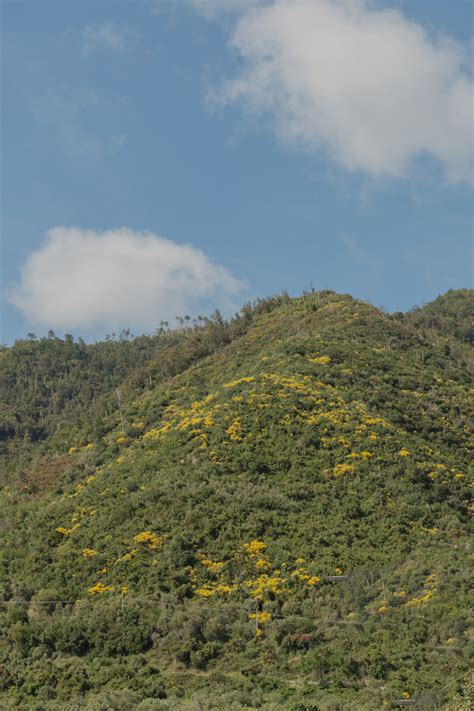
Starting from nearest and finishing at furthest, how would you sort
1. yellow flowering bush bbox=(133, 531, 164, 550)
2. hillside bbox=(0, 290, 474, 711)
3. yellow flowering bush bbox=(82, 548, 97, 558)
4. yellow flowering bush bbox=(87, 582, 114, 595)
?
1. hillside bbox=(0, 290, 474, 711)
2. yellow flowering bush bbox=(87, 582, 114, 595)
3. yellow flowering bush bbox=(133, 531, 164, 550)
4. yellow flowering bush bbox=(82, 548, 97, 558)

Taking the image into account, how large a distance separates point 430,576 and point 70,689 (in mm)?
21483

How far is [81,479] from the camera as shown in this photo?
232 feet

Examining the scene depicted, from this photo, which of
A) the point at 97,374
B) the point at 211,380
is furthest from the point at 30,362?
the point at 211,380

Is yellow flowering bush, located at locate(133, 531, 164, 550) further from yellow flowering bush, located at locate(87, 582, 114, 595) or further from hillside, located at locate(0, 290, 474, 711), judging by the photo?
yellow flowering bush, located at locate(87, 582, 114, 595)

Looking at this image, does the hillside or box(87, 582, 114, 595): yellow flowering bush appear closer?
the hillside

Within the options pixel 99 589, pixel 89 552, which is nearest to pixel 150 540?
pixel 89 552

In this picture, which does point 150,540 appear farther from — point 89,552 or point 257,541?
point 257,541

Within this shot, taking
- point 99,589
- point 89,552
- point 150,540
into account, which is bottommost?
point 99,589

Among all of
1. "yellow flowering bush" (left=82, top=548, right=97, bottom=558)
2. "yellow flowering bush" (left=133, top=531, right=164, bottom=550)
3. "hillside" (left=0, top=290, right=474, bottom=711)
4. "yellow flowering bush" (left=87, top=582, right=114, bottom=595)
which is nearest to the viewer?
"hillside" (left=0, top=290, right=474, bottom=711)

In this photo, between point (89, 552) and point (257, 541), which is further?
point (89, 552)

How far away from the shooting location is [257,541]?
52.0 m

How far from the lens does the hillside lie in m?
39.2

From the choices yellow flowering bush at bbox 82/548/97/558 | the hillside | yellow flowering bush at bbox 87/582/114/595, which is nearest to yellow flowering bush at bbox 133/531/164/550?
the hillside

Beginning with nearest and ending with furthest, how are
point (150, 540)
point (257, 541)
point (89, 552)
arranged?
point (257, 541) < point (150, 540) < point (89, 552)
